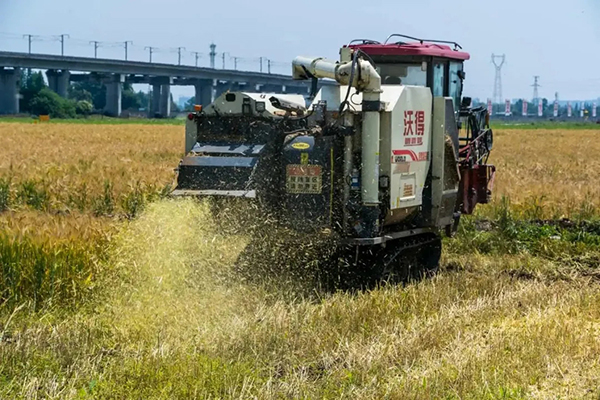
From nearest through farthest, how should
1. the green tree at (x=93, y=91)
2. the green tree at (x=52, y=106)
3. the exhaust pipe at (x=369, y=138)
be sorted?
1. the exhaust pipe at (x=369, y=138)
2. the green tree at (x=52, y=106)
3. the green tree at (x=93, y=91)

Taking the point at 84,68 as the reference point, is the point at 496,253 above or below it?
below

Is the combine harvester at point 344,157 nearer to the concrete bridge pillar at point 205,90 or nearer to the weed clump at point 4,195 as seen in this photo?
the weed clump at point 4,195

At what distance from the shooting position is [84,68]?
94.0 meters

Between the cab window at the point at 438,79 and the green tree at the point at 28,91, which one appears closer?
the cab window at the point at 438,79

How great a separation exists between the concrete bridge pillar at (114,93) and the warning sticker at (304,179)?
93.6m

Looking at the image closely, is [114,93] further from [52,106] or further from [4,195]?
[4,195]

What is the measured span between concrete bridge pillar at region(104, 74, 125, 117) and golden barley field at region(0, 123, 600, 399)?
300ft

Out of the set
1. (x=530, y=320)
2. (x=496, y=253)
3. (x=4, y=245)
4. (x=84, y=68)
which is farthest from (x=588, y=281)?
(x=84, y=68)

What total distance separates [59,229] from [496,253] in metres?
5.75

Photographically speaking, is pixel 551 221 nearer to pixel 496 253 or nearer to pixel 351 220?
pixel 496 253

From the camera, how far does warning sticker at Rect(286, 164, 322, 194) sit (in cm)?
872

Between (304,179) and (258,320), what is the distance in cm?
180

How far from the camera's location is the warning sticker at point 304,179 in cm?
872

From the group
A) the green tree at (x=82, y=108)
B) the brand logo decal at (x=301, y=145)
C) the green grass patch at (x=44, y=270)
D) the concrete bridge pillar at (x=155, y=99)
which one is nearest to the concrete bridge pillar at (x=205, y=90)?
the concrete bridge pillar at (x=155, y=99)
